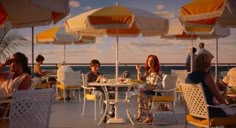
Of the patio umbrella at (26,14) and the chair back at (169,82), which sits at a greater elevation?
the patio umbrella at (26,14)

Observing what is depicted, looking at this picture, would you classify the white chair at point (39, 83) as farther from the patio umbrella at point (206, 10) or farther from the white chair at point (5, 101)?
the white chair at point (5, 101)

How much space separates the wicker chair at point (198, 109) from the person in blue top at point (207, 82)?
0.07 m

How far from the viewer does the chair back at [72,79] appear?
11128 mm

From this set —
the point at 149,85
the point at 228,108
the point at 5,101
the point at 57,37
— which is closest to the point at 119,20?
the point at 149,85

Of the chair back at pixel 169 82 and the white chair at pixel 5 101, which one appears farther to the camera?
the chair back at pixel 169 82

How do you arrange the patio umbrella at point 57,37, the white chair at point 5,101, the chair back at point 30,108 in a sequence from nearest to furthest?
the chair back at point 30,108 → the white chair at point 5,101 → the patio umbrella at point 57,37

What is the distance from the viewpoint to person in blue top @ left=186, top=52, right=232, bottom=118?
4906 millimetres

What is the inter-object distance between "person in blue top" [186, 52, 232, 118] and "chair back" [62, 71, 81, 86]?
6248mm

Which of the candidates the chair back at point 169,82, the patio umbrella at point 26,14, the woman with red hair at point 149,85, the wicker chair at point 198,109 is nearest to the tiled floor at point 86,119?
the woman with red hair at point 149,85

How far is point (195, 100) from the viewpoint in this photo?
16.5ft

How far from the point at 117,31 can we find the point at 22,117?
4.76 meters

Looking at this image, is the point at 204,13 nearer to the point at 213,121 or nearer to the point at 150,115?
the point at 213,121

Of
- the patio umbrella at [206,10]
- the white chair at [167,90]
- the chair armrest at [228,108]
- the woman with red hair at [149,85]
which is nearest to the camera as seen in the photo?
the chair armrest at [228,108]

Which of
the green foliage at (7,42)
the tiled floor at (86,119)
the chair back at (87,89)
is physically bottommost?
the tiled floor at (86,119)
